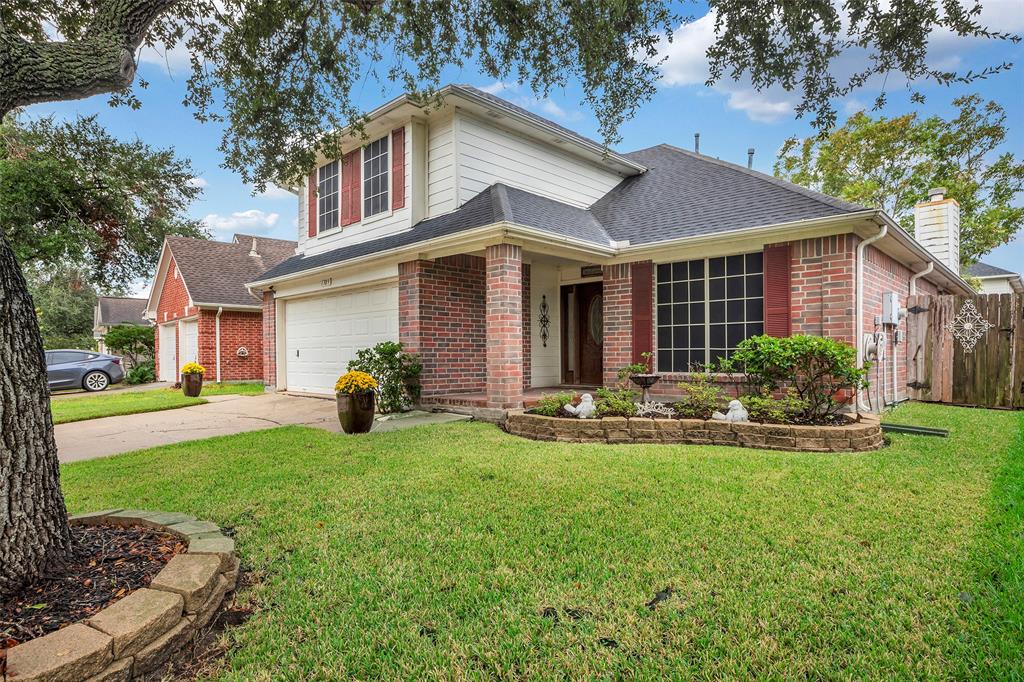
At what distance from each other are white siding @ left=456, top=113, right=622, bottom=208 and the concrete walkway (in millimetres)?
4165

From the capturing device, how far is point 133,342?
2042 centimetres

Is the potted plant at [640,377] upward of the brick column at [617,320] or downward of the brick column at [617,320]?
downward

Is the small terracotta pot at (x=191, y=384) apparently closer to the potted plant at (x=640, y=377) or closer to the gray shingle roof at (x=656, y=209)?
the gray shingle roof at (x=656, y=209)

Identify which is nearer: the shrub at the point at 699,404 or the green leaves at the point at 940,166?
the shrub at the point at 699,404

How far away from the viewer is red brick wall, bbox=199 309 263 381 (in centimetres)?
1608

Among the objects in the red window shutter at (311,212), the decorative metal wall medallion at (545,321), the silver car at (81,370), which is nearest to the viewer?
the decorative metal wall medallion at (545,321)

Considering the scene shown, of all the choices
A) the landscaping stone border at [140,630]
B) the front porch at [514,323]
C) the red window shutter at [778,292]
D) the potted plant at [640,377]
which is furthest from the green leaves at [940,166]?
the landscaping stone border at [140,630]

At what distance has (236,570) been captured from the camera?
264cm

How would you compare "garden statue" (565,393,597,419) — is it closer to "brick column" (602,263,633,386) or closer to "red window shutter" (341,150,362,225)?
"brick column" (602,263,633,386)

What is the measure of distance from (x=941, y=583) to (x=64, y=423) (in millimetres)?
10944

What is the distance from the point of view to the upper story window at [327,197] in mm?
10812

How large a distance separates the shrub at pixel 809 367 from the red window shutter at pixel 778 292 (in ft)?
2.73

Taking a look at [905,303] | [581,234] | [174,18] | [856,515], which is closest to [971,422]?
[905,303]

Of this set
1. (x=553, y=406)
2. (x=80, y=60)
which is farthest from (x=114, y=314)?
(x=80, y=60)
